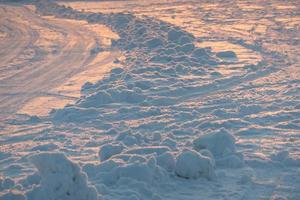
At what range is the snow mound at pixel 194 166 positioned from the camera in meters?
6.61

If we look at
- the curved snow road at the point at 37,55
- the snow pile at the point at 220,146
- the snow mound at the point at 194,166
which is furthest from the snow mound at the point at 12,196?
the curved snow road at the point at 37,55

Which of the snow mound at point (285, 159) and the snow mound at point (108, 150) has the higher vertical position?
the snow mound at point (285, 159)

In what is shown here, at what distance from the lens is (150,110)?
946 centimetres

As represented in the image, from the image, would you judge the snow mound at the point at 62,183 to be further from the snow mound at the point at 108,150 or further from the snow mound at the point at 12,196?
the snow mound at the point at 108,150

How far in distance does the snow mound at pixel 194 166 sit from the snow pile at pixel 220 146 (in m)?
0.52

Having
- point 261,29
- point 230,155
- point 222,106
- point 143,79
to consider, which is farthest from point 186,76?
point 261,29

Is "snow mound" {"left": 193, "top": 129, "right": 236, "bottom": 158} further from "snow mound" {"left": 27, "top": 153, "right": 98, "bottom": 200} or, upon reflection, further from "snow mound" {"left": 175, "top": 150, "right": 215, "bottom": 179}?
"snow mound" {"left": 27, "top": 153, "right": 98, "bottom": 200}

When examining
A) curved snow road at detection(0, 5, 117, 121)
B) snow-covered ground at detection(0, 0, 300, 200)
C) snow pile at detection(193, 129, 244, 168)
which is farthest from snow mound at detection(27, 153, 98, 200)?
curved snow road at detection(0, 5, 117, 121)

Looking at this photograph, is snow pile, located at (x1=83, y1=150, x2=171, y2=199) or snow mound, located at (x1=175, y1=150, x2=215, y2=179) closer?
snow pile, located at (x1=83, y1=150, x2=171, y2=199)

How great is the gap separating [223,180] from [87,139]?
2287 mm

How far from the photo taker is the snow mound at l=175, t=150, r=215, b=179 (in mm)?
6609

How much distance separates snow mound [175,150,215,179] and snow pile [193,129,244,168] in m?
0.52

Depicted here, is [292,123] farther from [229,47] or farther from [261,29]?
[261,29]

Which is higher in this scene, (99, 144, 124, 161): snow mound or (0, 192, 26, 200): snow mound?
(99, 144, 124, 161): snow mound
